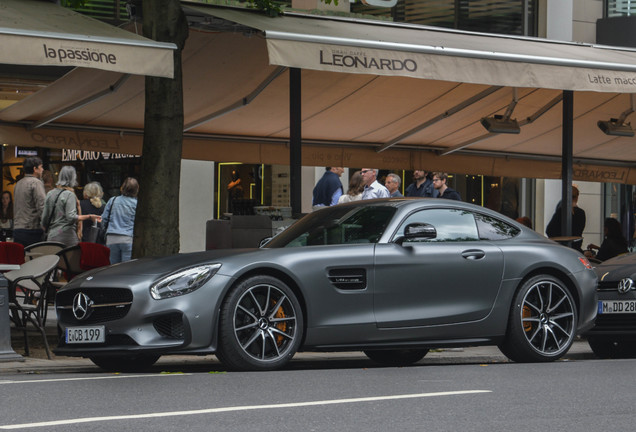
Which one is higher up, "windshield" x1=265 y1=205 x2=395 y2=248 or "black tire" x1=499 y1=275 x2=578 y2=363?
"windshield" x1=265 y1=205 x2=395 y2=248

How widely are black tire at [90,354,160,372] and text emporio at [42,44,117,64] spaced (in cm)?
266

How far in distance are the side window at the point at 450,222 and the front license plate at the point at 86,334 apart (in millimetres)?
2761

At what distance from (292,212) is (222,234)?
2.69 feet

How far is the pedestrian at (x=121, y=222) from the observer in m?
14.7

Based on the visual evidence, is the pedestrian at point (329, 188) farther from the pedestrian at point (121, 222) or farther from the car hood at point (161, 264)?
the car hood at point (161, 264)

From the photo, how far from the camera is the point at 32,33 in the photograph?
1006 centimetres

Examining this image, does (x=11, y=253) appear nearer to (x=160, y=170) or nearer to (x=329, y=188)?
(x=160, y=170)

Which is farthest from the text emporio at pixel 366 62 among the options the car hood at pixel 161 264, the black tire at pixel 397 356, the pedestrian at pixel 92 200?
the pedestrian at pixel 92 200

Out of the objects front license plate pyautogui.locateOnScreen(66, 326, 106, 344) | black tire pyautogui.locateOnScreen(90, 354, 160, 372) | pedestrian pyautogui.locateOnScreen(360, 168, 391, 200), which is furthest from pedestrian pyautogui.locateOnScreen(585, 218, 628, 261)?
front license plate pyautogui.locateOnScreen(66, 326, 106, 344)

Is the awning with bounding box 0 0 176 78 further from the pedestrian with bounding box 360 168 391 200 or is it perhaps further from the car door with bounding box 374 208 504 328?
the pedestrian with bounding box 360 168 391 200

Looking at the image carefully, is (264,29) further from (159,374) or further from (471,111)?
(471,111)

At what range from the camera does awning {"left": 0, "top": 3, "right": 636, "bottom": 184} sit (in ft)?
43.2

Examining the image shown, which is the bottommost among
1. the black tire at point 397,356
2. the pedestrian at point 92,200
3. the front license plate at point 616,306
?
the black tire at point 397,356

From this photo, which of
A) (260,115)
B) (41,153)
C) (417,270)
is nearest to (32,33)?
(417,270)
